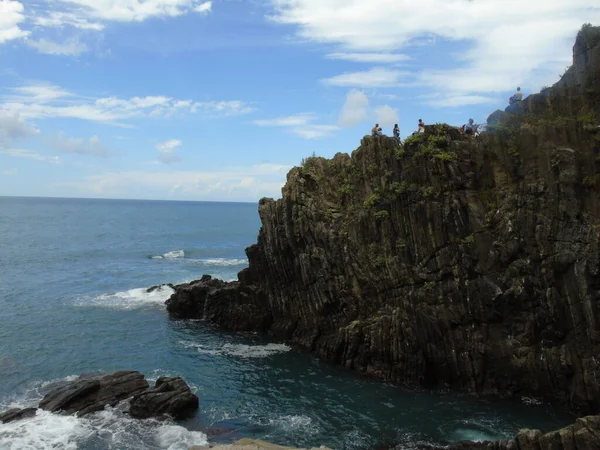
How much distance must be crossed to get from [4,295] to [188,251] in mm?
48404

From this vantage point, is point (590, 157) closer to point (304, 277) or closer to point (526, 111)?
point (526, 111)

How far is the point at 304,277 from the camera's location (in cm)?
4628

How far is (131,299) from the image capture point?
64.6 meters

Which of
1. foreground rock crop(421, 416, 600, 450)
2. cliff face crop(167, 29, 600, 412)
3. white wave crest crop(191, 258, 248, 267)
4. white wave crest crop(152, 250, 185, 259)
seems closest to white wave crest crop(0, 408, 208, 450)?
cliff face crop(167, 29, 600, 412)

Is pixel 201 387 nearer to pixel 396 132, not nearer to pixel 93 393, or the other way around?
pixel 93 393

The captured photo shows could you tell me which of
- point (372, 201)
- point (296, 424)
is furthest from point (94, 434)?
point (372, 201)

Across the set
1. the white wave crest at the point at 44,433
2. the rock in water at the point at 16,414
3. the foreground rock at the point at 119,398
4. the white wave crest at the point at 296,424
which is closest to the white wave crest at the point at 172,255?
the foreground rock at the point at 119,398

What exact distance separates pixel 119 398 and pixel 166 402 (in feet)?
13.2

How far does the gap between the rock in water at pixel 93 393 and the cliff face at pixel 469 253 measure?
15592 millimetres

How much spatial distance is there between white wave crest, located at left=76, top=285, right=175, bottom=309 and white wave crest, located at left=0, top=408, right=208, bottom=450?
29.8 meters

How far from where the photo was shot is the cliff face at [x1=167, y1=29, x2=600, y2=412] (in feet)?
110

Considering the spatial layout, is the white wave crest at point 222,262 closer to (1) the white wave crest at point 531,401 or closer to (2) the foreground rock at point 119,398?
(2) the foreground rock at point 119,398

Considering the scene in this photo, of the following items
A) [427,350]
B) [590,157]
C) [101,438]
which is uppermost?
[590,157]

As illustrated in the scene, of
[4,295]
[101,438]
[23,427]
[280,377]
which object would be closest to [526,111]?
[280,377]
